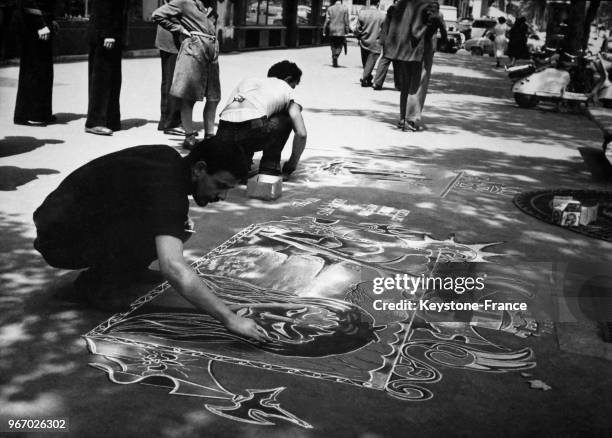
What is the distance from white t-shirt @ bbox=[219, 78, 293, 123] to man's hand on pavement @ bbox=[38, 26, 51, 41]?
330 cm

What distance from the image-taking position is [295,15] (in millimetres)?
30250

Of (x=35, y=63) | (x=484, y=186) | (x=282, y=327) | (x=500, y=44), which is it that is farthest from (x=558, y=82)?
(x=500, y=44)

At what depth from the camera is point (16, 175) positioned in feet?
22.3

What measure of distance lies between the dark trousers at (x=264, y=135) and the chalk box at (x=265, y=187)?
196 millimetres

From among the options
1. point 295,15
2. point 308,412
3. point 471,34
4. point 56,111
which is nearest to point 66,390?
point 308,412

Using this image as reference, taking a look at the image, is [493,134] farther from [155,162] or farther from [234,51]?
[234,51]

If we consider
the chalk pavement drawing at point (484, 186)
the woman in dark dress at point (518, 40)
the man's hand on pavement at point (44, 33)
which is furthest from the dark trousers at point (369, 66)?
the chalk pavement drawing at point (484, 186)

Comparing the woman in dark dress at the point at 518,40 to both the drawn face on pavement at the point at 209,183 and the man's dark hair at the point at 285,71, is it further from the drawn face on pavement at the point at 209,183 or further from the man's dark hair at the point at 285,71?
the drawn face on pavement at the point at 209,183

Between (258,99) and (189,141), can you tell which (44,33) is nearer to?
(189,141)

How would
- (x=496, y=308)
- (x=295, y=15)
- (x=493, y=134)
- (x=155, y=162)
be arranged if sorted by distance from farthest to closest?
(x=295, y=15) < (x=493, y=134) < (x=496, y=308) < (x=155, y=162)

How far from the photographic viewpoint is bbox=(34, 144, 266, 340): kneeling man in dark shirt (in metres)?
3.50

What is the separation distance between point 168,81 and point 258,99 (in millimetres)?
3143

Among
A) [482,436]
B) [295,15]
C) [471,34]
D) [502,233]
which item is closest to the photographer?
[482,436]

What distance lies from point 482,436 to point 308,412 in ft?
2.19
